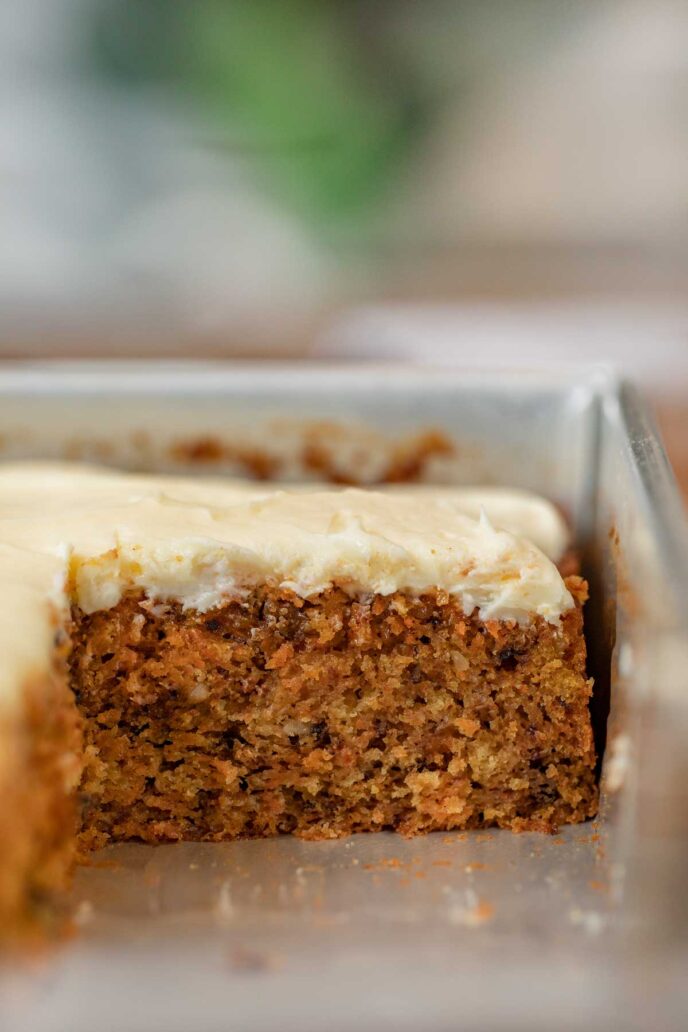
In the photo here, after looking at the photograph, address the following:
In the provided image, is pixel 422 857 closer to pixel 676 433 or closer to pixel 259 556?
pixel 259 556

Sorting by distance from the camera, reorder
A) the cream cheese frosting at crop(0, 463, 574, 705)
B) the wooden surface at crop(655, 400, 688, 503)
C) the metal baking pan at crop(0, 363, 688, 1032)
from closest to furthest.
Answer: the metal baking pan at crop(0, 363, 688, 1032) → the cream cheese frosting at crop(0, 463, 574, 705) → the wooden surface at crop(655, 400, 688, 503)

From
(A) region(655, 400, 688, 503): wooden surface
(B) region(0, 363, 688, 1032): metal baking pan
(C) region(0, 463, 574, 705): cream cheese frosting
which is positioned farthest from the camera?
(A) region(655, 400, 688, 503): wooden surface

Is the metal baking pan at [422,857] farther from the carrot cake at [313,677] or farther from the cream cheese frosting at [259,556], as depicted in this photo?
the cream cheese frosting at [259,556]

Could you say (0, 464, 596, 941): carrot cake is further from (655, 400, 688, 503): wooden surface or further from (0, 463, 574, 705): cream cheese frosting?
(655, 400, 688, 503): wooden surface

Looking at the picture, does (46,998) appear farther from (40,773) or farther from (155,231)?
(155,231)

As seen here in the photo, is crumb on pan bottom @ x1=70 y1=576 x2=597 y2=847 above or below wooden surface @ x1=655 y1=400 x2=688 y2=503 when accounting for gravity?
below

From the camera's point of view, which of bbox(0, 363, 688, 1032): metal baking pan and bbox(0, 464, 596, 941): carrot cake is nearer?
bbox(0, 363, 688, 1032): metal baking pan

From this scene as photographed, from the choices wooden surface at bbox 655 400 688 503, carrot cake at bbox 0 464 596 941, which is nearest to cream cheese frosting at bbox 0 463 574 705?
carrot cake at bbox 0 464 596 941

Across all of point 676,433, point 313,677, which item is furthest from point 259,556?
point 676,433
